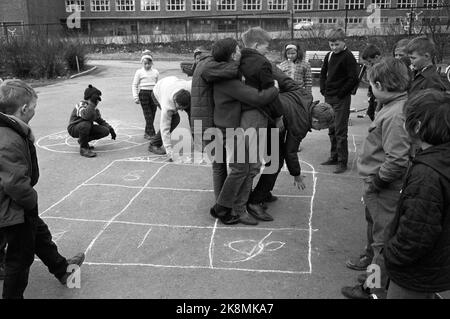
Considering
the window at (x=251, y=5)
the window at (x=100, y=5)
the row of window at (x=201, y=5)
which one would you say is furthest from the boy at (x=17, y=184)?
the window at (x=100, y=5)

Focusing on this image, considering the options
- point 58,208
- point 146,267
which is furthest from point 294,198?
point 58,208

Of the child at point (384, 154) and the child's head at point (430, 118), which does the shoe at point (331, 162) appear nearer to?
the child at point (384, 154)

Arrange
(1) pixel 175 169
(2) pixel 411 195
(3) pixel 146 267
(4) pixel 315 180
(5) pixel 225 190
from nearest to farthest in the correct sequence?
1. (2) pixel 411 195
2. (3) pixel 146 267
3. (5) pixel 225 190
4. (4) pixel 315 180
5. (1) pixel 175 169

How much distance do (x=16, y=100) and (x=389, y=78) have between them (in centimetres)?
235

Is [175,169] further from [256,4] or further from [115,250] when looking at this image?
[256,4]

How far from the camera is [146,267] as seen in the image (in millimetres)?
3635

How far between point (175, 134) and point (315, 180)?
2.94 m

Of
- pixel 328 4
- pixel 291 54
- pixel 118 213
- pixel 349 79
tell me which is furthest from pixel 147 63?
pixel 328 4

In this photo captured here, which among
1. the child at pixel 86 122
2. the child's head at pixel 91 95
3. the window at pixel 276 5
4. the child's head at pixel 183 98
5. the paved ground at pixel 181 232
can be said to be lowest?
the paved ground at pixel 181 232

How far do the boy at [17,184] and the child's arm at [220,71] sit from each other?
59.5 inches

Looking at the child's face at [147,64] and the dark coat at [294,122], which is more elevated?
the child's face at [147,64]

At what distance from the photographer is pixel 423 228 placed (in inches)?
83.9

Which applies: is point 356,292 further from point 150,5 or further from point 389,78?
point 150,5

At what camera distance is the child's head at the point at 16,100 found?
9.47 ft
